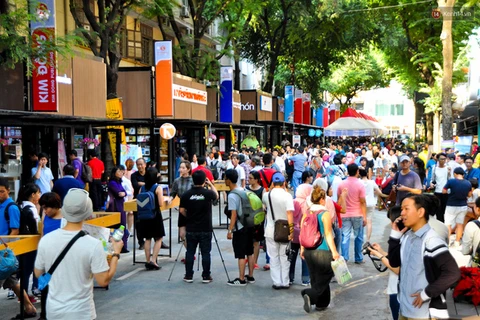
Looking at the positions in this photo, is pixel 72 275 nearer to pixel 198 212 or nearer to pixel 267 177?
pixel 198 212

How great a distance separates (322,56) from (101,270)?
36.6m

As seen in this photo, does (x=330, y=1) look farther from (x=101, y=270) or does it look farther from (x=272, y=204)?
(x=101, y=270)

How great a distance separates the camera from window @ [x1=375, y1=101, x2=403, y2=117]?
99375 mm

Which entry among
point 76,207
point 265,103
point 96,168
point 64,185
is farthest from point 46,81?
Result: point 265,103

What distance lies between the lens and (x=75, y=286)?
4.88 m

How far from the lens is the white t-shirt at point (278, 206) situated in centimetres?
935

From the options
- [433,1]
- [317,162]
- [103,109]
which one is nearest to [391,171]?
[317,162]

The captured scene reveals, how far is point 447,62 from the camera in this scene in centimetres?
2303

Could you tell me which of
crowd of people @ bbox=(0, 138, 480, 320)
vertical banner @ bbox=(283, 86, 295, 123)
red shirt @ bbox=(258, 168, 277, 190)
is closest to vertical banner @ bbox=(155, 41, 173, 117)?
crowd of people @ bbox=(0, 138, 480, 320)

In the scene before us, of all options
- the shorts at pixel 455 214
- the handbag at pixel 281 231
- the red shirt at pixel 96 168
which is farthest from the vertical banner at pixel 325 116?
the handbag at pixel 281 231

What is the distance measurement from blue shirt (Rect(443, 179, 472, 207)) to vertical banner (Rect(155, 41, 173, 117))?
11.6 meters

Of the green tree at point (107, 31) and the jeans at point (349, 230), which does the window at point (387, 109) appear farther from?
the jeans at point (349, 230)

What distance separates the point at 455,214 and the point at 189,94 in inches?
539

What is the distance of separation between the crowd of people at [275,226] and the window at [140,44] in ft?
35.3
